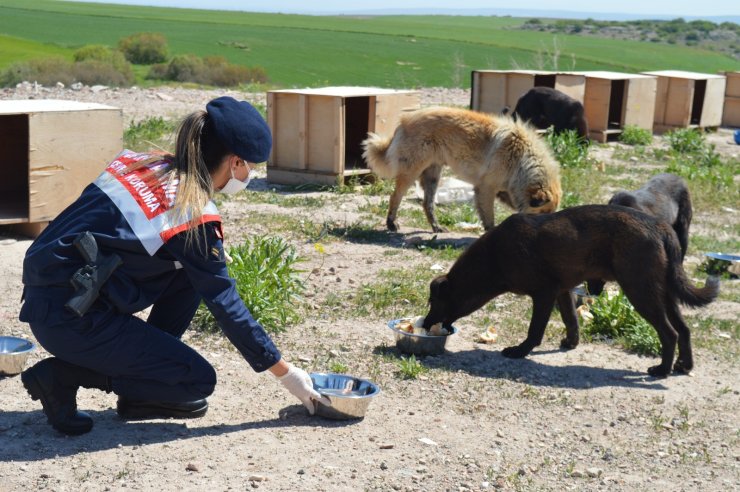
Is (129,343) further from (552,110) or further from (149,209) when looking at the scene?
(552,110)

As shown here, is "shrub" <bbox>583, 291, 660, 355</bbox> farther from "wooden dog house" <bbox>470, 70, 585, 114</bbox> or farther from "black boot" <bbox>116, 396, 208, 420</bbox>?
"wooden dog house" <bbox>470, 70, 585, 114</bbox>

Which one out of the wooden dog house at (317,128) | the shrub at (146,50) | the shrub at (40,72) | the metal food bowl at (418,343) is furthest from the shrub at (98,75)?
the metal food bowl at (418,343)

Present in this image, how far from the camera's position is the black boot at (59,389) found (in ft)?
15.7

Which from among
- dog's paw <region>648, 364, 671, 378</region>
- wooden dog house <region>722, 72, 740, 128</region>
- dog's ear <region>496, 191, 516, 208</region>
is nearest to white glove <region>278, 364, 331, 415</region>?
dog's paw <region>648, 364, 671, 378</region>

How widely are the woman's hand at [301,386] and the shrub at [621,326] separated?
273 centimetres

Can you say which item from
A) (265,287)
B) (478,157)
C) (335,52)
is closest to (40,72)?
(478,157)

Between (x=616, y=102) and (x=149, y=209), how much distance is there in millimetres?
16671

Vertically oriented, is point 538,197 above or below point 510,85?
below

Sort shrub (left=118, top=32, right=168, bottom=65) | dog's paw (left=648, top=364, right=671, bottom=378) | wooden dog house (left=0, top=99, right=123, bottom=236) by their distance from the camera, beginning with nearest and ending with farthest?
dog's paw (left=648, top=364, right=671, bottom=378)
wooden dog house (left=0, top=99, right=123, bottom=236)
shrub (left=118, top=32, right=168, bottom=65)

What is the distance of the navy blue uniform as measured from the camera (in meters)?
4.61

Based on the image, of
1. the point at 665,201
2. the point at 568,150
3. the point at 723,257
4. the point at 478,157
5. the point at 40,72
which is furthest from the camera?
the point at 40,72

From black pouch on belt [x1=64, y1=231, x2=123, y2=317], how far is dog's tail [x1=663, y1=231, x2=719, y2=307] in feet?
12.0

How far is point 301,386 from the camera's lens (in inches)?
199

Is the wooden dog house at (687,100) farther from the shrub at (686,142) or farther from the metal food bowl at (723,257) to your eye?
the metal food bowl at (723,257)
